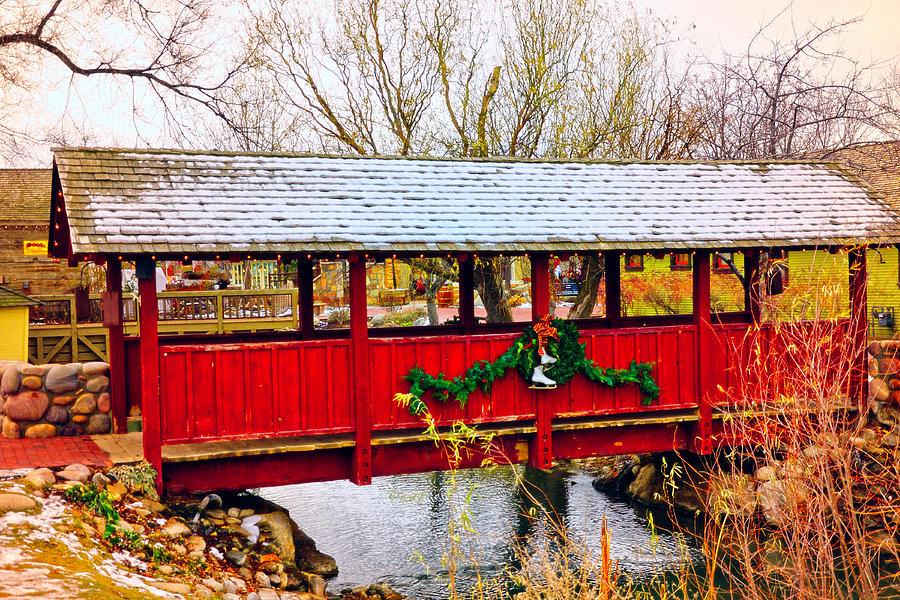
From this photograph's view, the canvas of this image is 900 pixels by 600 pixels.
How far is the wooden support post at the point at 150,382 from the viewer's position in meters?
8.91

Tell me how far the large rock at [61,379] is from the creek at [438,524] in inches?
165

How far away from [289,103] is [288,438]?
14.4 meters

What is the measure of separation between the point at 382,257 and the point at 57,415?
4643 millimetres

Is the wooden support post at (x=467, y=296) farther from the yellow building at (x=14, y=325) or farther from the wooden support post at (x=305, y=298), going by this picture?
the yellow building at (x=14, y=325)

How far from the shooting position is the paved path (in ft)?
29.4

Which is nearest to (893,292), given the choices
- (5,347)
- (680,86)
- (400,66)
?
(680,86)

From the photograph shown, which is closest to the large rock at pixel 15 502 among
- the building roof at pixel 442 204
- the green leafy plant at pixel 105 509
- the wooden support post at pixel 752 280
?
the green leafy plant at pixel 105 509

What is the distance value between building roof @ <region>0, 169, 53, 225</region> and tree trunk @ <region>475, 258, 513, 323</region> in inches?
623

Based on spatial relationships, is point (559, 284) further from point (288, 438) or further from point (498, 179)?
point (288, 438)

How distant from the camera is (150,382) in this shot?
896 centimetres

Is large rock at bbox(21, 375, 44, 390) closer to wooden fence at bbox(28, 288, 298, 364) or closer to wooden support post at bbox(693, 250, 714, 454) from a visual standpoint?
wooden support post at bbox(693, 250, 714, 454)

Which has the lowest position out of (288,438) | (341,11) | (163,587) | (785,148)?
(163,587)

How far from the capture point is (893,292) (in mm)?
22984

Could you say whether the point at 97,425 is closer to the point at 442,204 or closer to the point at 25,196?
the point at 442,204
